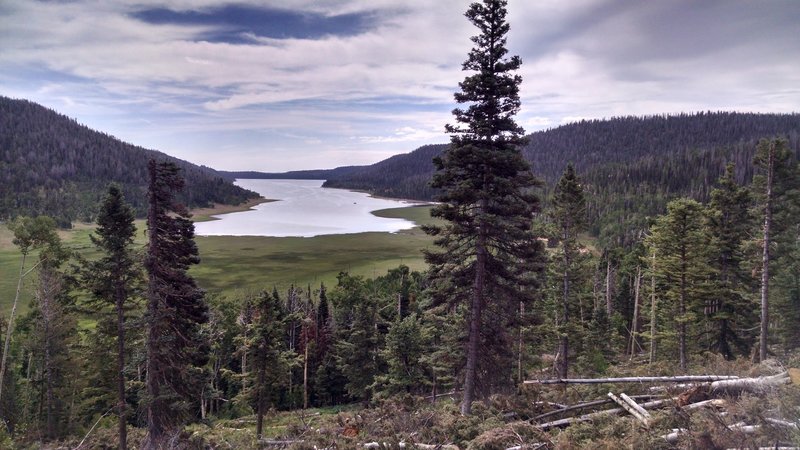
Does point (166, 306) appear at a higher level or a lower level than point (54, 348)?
higher

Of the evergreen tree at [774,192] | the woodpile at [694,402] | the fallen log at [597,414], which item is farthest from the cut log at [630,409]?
the evergreen tree at [774,192]

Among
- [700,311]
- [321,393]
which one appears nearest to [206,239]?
[321,393]

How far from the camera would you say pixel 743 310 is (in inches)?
990

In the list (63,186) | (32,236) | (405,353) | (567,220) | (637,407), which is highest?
(63,186)

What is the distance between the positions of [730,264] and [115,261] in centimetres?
3065

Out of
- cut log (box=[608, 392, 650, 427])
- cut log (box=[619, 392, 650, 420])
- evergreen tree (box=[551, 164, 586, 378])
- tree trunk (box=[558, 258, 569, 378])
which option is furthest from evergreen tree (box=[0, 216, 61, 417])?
tree trunk (box=[558, 258, 569, 378])

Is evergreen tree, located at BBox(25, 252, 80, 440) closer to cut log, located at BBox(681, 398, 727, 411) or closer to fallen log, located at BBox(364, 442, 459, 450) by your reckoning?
fallen log, located at BBox(364, 442, 459, 450)

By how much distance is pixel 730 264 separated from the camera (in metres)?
25.1

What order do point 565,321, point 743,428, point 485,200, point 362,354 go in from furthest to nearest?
point 362,354
point 565,321
point 485,200
point 743,428

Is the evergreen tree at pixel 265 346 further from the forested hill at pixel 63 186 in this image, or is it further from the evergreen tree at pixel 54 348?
the forested hill at pixel 63 186

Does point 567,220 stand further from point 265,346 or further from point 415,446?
point 415,446

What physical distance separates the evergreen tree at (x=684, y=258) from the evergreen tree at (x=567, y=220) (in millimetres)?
4400

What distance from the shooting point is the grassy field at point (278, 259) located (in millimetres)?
64312

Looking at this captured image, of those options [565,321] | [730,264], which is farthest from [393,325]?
[730,264]
